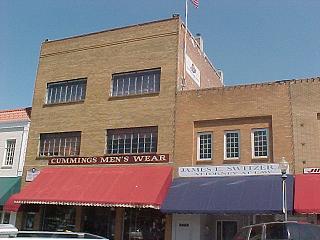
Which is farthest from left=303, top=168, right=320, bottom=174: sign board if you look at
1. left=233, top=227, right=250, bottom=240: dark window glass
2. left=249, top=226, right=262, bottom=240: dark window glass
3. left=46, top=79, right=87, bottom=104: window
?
left=46, top=79, right=87, bottom=104: window

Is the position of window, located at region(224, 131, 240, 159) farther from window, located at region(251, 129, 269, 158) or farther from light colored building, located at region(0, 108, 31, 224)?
light colored building, located at region(0, 108, 31, 224)

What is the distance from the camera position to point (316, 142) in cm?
1991

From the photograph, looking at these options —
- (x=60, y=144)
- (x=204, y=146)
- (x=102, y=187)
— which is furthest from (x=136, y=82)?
(x=102, y=187)

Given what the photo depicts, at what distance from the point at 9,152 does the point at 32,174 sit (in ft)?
9.60

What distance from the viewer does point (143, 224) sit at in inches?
904

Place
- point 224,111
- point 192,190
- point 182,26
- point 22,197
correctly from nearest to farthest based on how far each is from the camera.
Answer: point 192,190 → point 224,111 → point 22,197 → point 182,26

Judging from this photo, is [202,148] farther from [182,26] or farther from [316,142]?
[182,26]

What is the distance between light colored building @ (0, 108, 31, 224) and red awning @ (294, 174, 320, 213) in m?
16.5

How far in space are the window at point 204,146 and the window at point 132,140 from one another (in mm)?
2432

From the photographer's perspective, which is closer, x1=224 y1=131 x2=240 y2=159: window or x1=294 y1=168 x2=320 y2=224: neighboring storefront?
x1=294 y1=168 x2=320 y2=224: neighboring storefront

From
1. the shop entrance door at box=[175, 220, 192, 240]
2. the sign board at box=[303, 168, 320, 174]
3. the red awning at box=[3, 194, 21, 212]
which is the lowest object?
the shop entrance door at box=[175, 220, 192, 240]

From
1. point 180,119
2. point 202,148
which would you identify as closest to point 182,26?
point 180,119

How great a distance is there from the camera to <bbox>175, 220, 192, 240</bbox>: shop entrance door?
70.1 feet

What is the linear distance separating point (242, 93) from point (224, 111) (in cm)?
126
